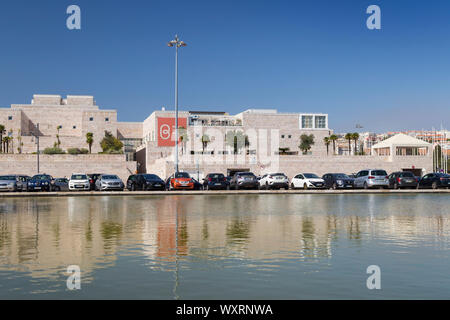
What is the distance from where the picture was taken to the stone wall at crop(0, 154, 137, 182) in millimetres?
61375

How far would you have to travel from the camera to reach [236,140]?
97438 mm

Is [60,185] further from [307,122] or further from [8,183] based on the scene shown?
[307,122]

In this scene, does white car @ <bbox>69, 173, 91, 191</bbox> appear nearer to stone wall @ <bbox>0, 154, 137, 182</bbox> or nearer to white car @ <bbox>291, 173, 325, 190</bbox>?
white car @ <bbox>291, 173, 325, 190</bbox>

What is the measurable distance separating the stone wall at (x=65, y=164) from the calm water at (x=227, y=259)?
5041 cm

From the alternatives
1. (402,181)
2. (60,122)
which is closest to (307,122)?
(60,122)

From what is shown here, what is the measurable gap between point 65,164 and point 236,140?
41.8 meters

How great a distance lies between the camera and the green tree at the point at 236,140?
97250 mm

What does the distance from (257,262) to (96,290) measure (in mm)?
2855

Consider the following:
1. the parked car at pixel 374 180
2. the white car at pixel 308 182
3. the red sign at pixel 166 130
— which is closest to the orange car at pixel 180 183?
the white car at pixel 308 182

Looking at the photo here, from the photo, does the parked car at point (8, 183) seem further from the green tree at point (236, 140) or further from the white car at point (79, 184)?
the green tree at point (236, 140)

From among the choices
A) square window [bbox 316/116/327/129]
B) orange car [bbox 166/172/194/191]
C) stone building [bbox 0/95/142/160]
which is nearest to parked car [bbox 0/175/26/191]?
orange car [bbox 166/172/194/191]

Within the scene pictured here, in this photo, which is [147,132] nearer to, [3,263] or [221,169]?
[221,169]

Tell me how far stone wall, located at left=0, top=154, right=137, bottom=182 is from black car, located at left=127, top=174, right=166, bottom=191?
25294 millimetres

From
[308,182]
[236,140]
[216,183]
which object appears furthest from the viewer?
[236,140]
